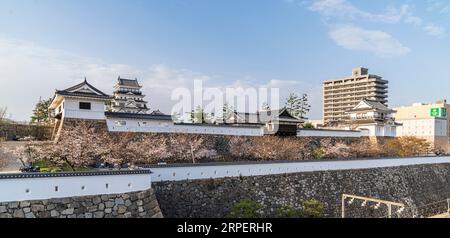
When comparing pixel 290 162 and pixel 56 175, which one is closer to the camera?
pixel 56 175

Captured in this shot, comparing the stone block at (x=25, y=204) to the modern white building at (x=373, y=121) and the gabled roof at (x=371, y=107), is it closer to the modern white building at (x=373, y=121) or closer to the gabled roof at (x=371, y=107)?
the modern white building at (x=373, y=121)

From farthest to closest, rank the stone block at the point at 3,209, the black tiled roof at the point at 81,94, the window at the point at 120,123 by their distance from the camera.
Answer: the window at the point at 120,123, the black tiled roof at the point at 81,94, the stone block at the point at 3,209

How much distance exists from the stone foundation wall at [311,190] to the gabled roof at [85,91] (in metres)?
7.30

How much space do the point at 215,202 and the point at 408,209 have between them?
38.0ft

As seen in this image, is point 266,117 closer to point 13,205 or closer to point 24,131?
point 24,131

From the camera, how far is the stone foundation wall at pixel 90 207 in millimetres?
8234

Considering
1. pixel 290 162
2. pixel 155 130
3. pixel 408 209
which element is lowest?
pixel 408 209

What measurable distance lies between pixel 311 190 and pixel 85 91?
12.1m

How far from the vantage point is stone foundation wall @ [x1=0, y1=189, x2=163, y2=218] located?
823 centimetres

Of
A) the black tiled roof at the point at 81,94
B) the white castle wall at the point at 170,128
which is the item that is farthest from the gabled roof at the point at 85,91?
the white castle wall at the point at 170,128
